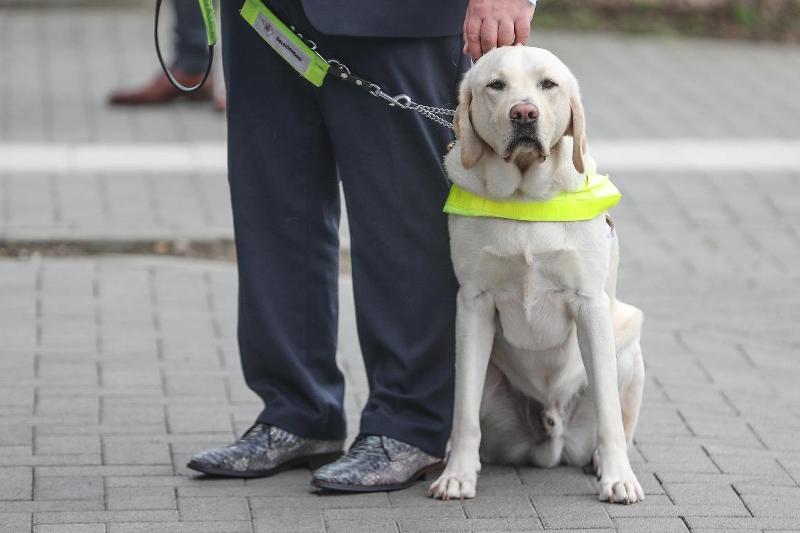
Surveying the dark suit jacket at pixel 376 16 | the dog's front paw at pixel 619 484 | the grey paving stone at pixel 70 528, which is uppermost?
the dark suit jacket at pixel 376 16

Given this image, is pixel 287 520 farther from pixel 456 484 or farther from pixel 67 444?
pixel 67 444

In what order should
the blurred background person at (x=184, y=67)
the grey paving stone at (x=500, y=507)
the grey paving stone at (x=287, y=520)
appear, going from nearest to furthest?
the grey paving stone at (x=287, y=520), the grey paving stone at (x=500, y=507), the blurred background person at (x=184, y=67)

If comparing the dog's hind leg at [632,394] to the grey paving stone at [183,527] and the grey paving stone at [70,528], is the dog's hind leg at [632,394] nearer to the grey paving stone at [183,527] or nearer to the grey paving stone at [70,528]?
the grey paving stone at [183,527]

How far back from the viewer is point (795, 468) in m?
4.51

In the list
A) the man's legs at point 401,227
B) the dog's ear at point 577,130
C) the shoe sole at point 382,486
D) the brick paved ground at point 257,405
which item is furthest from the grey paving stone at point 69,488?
the dog's ear at point 577,130

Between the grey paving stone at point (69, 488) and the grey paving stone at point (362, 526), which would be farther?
the grey paving stone at point (69, 488)

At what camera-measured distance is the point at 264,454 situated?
14.2ft

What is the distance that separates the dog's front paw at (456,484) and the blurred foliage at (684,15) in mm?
8945

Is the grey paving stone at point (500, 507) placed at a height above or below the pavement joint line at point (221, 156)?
above

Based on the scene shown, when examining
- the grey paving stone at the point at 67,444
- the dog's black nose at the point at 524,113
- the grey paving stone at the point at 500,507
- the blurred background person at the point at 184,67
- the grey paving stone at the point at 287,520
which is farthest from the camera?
the blurred background person at the point at 184,67

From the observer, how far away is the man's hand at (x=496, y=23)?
152 inches

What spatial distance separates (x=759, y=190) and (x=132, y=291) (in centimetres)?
362

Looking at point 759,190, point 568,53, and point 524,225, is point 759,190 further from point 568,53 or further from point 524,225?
point 524,225

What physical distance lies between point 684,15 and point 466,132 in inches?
371
